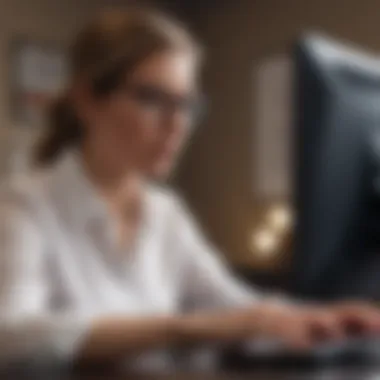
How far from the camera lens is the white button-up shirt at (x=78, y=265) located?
120 cm

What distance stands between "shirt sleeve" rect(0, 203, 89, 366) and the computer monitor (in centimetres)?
28

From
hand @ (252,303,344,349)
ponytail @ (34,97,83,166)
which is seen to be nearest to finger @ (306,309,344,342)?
hand @ (252,303,344,349)

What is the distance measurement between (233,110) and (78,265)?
2.61 meters

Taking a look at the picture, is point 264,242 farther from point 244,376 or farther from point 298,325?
point 244,376

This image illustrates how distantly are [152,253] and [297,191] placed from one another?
57 centimetres

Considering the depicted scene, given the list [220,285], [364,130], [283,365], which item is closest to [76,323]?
[283,365]

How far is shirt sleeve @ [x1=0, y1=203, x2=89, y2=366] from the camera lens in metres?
1.11

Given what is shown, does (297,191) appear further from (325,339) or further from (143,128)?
(143,128)

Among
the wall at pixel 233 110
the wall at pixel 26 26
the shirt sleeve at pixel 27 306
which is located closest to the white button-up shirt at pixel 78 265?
the shirt sleeve at pixel 27 306

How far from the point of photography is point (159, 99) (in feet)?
4.73

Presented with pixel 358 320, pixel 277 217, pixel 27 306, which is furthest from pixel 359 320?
pixel 277 217

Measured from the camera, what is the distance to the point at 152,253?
5.11ft

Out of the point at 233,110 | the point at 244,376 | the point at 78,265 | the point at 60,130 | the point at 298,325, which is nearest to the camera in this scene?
the point at 244,376

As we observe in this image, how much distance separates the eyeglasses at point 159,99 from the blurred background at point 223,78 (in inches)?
76.1
